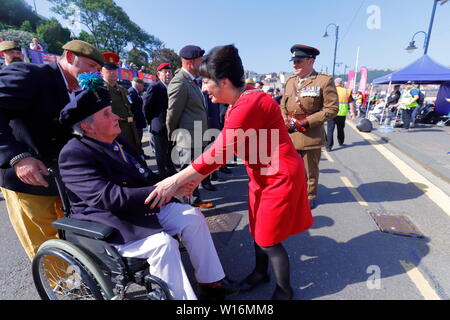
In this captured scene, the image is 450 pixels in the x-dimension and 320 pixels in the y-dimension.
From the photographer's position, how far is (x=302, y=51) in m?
2.84

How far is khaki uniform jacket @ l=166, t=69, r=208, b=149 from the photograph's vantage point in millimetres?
3074

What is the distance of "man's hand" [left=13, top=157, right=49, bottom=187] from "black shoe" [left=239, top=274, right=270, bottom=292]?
1620mm

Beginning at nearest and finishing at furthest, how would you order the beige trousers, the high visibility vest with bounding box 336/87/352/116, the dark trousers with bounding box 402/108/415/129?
the beige trousers < the high visibility vest with bounding box 336/87/352/116 < the dark trousers with bounding box 402/108/415/129

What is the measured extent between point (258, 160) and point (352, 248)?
1.64 metres

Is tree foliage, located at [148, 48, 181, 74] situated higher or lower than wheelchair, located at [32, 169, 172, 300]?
higher

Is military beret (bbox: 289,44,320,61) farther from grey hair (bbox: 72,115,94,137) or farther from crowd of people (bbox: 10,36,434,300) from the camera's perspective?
grey hair (bbox: 72,115,94,137)

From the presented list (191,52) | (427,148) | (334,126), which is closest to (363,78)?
(427,148)

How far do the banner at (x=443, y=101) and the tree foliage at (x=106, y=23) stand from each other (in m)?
41.1

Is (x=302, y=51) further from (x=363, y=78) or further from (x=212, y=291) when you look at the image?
(x=363, y=78)

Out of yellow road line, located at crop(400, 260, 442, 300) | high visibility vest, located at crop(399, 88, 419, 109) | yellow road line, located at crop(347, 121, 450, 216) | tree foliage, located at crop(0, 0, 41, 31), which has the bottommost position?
yellow road line, located at crop(347, 121, 450, 216)

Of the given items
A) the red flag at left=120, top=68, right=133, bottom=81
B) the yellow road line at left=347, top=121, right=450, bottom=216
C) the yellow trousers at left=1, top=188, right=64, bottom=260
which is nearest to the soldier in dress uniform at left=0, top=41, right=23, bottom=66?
the yellow trousers at left=1, top=188, right=64, bottom=260

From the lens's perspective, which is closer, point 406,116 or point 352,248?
point 352,248

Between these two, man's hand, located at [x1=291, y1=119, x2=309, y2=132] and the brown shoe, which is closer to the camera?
man's hand, located at [x1=291, y1=119, x2=309, y2=132]
